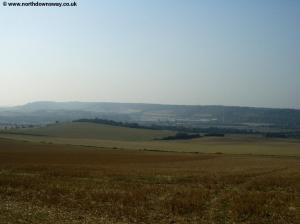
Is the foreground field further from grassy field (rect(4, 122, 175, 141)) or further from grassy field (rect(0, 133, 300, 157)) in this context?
grassy field (rect(4, 122, 175, 141))

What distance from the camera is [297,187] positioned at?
32.4m

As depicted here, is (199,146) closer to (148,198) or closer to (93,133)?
(93,133)

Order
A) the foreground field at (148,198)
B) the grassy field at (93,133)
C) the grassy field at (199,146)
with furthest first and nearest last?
the grassy field at (93,133)
the grassy field at (199,146)
the foreground field at (148,198)

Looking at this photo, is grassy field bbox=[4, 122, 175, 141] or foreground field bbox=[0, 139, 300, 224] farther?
grassy field bbox=[4, 122, 175, 141]

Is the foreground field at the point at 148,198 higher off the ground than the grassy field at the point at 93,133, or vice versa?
the foreground field at the point at 148,198

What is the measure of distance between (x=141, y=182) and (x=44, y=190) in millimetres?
7870

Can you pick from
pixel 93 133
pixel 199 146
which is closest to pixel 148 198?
pixel 199 146

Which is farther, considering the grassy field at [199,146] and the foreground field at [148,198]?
the grassy field at [199,146]

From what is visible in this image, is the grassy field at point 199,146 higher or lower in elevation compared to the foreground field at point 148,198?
lower

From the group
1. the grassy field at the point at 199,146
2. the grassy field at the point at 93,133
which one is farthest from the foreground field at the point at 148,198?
the grassy field at the point at 93,133

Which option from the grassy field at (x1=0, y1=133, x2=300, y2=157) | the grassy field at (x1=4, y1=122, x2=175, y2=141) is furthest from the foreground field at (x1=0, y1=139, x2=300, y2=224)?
the grassy field at (x1=4, y1=122, x2=175, y2=141)

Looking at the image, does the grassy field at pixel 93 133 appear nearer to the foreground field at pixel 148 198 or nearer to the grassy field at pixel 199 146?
the grassy field at pixel 199 146

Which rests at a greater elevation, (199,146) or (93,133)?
(93,133)

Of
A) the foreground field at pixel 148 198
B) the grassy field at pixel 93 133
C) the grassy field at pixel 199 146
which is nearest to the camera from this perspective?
the foreground field at pixel 148 198
